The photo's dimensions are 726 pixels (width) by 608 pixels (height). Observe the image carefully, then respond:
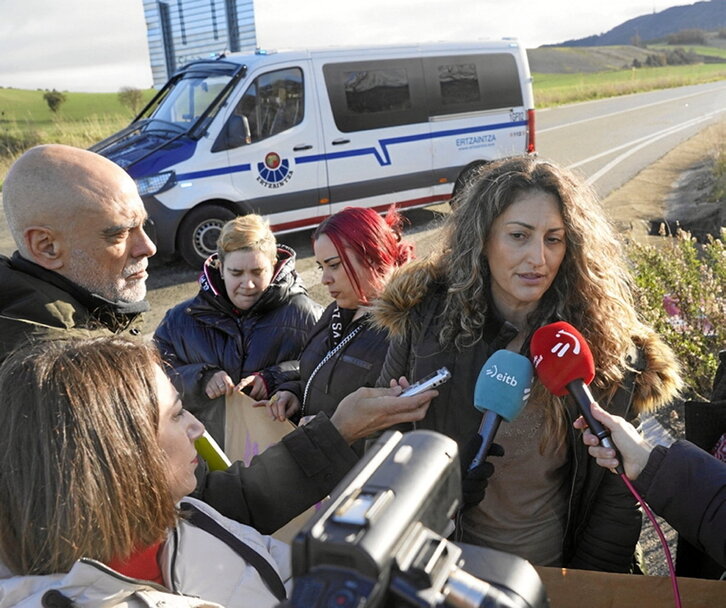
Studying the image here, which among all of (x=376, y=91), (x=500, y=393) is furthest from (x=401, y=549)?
(x=376, y=91)

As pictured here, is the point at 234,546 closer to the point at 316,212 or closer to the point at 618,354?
the point at 618,354

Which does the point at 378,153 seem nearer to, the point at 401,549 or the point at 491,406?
the point at 491,406

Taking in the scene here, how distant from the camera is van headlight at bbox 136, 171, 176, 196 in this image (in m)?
7.71

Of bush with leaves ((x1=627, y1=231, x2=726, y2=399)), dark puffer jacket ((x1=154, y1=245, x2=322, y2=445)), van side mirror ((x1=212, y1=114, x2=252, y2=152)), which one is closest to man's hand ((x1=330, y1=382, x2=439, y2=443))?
dark puffer jacket ((x1=154, y1=245, x2=322, y2=445))

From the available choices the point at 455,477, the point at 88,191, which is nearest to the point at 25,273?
the point at 88,191

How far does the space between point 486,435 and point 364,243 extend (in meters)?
1.46

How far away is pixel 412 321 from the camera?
2275 mm

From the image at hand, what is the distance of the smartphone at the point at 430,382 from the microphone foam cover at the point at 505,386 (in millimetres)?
116

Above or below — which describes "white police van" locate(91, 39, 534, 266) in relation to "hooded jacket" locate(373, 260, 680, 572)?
above

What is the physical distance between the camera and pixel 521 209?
87.8 inches

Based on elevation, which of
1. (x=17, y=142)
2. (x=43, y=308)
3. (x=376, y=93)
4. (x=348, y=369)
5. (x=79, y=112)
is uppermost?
(x=79, y=112)

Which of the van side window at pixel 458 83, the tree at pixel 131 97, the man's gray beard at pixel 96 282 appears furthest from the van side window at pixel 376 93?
the tree at pixel 131 97

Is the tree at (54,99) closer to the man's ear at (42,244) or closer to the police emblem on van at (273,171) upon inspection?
the police emblem on van at (273,171)

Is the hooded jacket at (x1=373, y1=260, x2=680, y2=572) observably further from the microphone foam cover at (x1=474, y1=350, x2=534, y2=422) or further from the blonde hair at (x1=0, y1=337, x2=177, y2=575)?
the blonde hair at (x1=0, y1=337, x2=177, y2=575)
